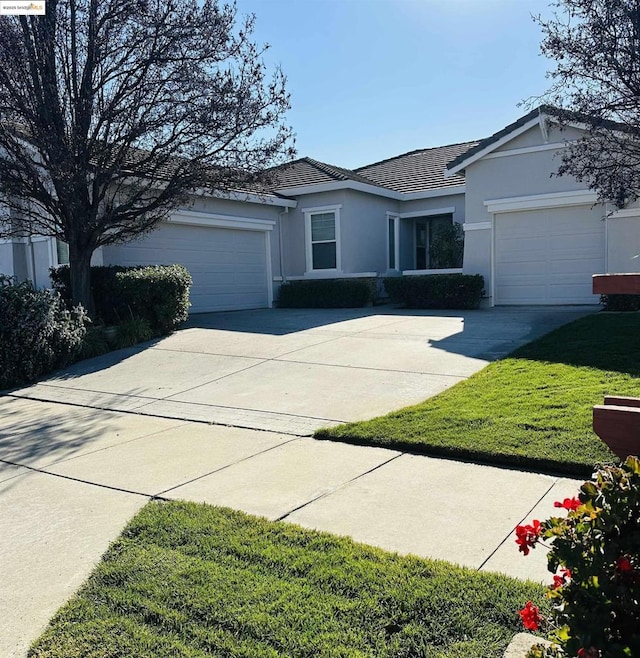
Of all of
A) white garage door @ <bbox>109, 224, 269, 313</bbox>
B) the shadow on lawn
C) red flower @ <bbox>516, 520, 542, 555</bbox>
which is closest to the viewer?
red flower @ <bbox>516, 520, 542, 555</bbox>

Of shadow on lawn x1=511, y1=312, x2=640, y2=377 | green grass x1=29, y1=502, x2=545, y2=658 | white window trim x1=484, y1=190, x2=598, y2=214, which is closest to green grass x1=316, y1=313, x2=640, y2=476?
shadow on lawn x1=511, y1=312, x2=640, y2=377

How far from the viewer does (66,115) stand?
11.8m

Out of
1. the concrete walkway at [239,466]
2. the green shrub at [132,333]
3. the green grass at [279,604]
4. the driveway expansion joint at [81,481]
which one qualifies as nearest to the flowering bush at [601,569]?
the green grass at [279,604]

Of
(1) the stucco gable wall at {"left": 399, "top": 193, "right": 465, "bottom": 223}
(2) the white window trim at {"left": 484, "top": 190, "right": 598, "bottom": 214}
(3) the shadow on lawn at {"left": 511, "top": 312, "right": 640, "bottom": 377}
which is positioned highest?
(1) the stucco gable wall at {"left": 399, "top": 193, "right": 465, "bottom": 223}

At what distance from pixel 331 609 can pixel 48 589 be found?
1.60m

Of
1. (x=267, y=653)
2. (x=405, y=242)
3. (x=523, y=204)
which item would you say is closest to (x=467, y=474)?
(x=267, y=653)

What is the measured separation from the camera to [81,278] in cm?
1265

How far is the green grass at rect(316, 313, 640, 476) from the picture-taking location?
4941 millimetres

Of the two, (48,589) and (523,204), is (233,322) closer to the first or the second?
(523,204)

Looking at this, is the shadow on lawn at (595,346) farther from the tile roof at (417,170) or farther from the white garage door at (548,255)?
the tile roof at (417,170)

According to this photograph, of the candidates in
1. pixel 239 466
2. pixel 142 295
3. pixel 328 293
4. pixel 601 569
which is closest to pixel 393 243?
pixel 328 293

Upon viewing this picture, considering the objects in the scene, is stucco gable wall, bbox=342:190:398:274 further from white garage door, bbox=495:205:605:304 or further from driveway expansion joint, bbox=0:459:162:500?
driveway expansion joint, bbox=0:459:162:500

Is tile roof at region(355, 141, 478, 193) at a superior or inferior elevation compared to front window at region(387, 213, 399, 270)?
superior

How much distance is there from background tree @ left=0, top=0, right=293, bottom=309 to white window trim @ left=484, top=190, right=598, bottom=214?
250 inches
